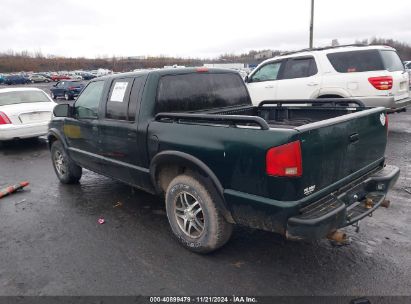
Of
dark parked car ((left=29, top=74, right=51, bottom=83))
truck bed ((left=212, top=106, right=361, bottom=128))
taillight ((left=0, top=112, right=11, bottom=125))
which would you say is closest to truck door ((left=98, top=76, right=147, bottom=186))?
truck bed ((left=212, top=106, right=361, bottom=128))

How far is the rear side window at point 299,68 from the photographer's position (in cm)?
830

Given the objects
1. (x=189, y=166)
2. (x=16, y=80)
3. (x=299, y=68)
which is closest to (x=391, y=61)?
(x=299, y=68)

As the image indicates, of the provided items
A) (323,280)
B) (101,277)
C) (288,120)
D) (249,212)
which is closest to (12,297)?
(101,277)

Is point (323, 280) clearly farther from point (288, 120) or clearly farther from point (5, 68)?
point (5, 68)

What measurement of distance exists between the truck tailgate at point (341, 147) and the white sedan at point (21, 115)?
25.9ft

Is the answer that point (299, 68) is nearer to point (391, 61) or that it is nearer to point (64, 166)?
point (391, 61)

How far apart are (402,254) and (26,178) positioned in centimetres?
615

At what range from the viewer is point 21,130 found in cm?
847

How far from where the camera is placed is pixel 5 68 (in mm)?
88625

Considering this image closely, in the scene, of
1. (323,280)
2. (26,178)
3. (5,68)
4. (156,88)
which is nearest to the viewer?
(323,280)

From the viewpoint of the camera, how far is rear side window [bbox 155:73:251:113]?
386 cm

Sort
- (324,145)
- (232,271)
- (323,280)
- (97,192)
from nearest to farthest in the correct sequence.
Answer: (324,145) < (323,280) < (232,271) < (97,192)

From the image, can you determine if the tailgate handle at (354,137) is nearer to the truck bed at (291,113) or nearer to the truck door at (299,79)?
the truck bed at (291,113)

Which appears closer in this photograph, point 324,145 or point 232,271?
point 324,145
